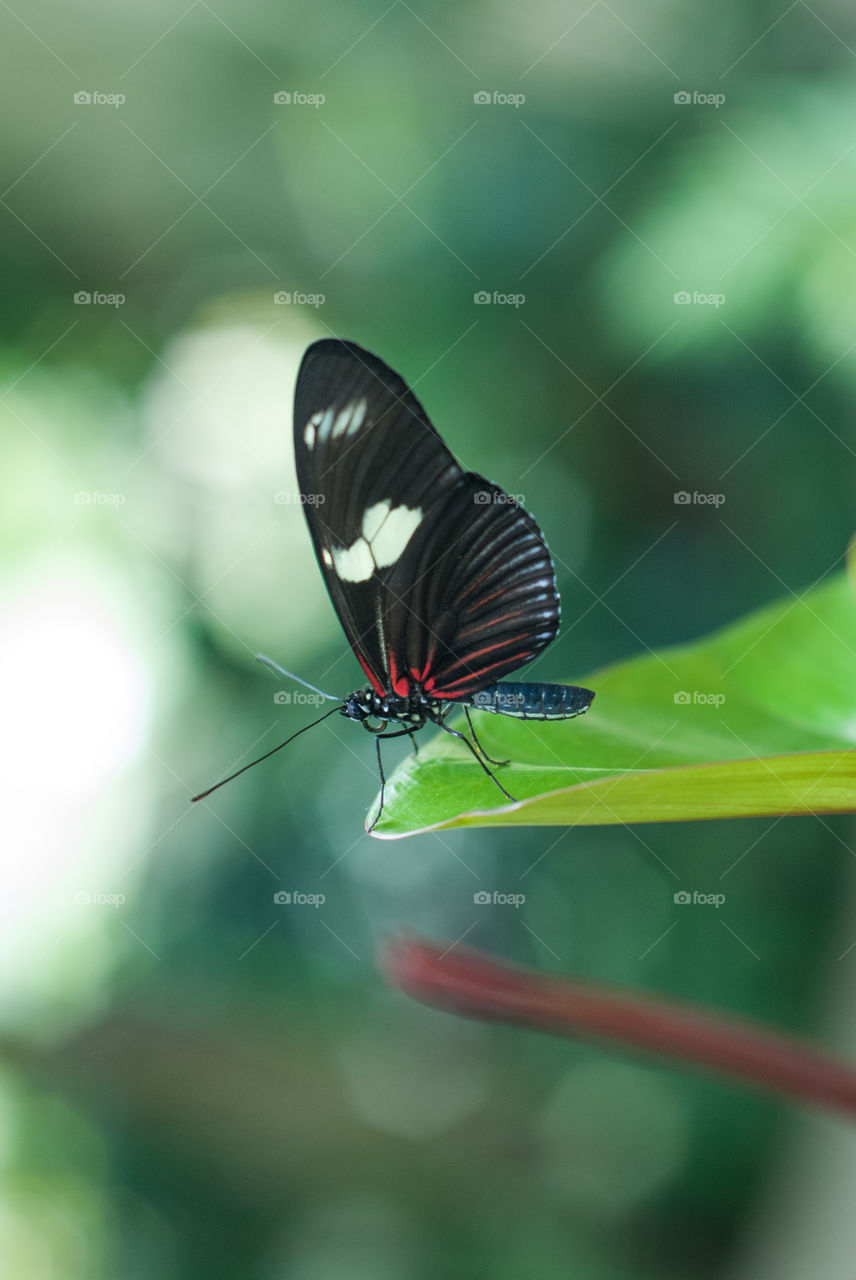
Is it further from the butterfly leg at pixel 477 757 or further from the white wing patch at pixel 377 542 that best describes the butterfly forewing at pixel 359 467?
the butterfly leg at pixel 477 757

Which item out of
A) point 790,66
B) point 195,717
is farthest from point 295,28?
point 195,717

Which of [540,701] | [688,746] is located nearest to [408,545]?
[540,701]

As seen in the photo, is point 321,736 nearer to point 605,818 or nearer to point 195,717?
point 195,717

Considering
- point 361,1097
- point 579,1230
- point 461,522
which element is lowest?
point 579,1230

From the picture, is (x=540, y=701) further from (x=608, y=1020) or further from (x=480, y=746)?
(x=608, y=1020)

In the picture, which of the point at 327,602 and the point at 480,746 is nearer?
A: the point at 480,746

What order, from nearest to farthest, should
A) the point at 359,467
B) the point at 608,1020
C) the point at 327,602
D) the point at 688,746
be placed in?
the point at 608,1020 < the point at 688,746 < the point at 359,467 < the point at 327,602
